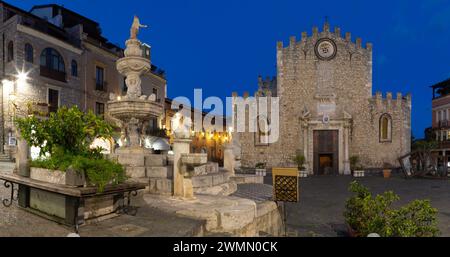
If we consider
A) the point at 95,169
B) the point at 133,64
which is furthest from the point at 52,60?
the point at 95,169

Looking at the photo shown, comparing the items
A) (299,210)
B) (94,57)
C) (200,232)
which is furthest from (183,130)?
(94,57)

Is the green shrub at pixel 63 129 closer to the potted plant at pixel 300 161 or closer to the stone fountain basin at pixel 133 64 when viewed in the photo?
the stone fountain basin at pixel 133 64

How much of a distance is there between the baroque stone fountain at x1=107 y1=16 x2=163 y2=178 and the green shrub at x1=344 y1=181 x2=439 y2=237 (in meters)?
5.75

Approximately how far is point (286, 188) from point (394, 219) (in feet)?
7.62

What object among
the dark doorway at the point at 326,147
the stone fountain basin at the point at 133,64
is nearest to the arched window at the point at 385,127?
the dark doorway at the point at 326,147

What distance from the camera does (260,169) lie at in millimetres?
20672

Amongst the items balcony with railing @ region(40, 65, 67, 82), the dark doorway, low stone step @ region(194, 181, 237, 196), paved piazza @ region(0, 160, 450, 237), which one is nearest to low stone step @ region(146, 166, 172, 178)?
low stone step @ region(194, 181, 237, 196)

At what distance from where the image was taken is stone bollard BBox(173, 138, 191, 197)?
6.47m

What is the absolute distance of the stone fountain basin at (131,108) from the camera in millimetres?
8242

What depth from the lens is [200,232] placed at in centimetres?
475

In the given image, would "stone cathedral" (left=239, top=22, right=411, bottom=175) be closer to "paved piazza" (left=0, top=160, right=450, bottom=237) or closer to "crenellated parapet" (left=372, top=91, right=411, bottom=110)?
"crenellated parapet" (left=372, top=91, right=411, bottom=110)
